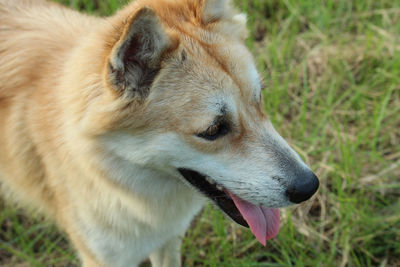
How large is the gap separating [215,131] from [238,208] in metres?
0.47

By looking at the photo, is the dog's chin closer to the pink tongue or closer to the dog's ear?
the pink tongue

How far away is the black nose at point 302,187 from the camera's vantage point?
214 cm

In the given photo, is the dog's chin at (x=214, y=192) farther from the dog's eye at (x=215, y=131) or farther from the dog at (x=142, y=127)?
the dog's eye at (x=215, y=131)

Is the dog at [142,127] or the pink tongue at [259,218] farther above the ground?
the dog at [142,127]

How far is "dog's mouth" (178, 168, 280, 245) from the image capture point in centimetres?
226

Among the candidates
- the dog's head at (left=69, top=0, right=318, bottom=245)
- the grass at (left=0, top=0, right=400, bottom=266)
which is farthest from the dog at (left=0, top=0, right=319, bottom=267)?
the grass at (left=0, top=0, right=400, bottom=266)

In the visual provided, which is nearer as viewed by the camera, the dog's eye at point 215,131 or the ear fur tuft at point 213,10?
the dog's eye at point 215,131

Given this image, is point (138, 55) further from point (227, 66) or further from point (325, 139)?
point (325, 139)

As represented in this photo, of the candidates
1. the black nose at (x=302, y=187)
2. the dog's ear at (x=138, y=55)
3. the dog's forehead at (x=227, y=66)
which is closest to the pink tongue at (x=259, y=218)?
the black nose at (x=302, y=187)

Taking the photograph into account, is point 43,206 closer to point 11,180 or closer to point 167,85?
point 11,180

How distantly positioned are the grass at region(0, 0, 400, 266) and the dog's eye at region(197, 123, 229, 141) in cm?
114

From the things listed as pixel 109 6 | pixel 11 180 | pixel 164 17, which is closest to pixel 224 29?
pixel 164 17

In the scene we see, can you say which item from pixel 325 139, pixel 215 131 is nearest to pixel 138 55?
pixel 215 131

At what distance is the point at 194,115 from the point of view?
2047 mm
